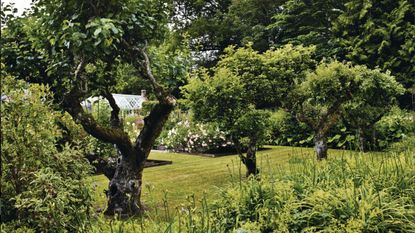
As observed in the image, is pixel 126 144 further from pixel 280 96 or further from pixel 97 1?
pixel 280 96

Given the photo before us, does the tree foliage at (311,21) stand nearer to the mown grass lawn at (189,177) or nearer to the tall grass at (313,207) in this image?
the mown grass lawn at (189,177)

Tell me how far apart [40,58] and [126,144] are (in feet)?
5.41

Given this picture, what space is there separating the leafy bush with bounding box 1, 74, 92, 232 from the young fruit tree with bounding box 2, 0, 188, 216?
3.47 feet

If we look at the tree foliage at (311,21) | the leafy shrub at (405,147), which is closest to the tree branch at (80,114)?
the leafy shrub at (405,147)

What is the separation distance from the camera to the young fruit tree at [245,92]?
637cm

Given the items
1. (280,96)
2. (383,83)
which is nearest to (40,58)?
(280,96)

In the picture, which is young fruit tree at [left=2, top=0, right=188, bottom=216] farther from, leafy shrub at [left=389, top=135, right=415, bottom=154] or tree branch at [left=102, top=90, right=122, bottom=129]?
Result: leafy shrub at [left=389, top=135, right=415, bottom=154]

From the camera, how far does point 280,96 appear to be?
6.95 meters

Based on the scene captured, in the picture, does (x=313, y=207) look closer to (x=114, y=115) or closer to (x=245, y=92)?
(x=114, y=115)

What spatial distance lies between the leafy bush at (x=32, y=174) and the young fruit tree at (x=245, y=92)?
3.62 m

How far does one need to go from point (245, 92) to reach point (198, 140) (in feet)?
17.0

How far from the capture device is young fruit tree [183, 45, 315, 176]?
20.9ft

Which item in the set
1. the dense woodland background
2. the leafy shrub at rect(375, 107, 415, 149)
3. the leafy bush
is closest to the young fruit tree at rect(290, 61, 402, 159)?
the dense woodland background

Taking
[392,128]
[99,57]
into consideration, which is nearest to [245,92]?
[99,57]
